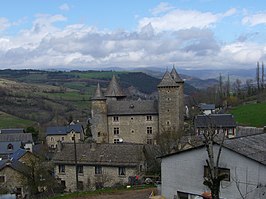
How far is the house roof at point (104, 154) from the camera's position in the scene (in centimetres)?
3828

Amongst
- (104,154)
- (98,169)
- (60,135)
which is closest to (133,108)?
(104,154)

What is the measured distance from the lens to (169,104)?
56281 mm

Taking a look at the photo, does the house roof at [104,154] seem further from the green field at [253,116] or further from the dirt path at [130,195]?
the green field at [253,116]

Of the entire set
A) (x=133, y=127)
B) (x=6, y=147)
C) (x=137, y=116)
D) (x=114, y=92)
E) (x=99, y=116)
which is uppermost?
(x=114, y=92)

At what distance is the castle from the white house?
3230cm

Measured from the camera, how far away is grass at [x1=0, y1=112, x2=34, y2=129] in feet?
365

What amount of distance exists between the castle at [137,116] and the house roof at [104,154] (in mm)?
16263

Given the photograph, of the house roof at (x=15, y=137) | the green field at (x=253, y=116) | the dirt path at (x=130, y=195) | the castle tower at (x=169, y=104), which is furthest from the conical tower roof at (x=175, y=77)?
the house roof at (x=15, y=137)

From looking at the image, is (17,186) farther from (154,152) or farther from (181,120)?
(181,120)

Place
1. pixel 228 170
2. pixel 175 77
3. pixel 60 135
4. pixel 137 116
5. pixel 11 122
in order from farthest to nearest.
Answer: pixel 11 122 < pixel 60 135 < pixel 175 77 < pixel 137 116 < pixel 228 170

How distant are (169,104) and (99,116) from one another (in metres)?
10.7

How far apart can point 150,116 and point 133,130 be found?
3519mm

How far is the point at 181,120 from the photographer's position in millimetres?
58031

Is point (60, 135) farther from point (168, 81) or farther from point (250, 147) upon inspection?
point (250, 147)
